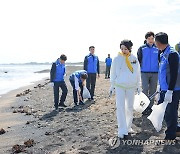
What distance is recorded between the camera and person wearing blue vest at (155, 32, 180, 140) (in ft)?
19.1

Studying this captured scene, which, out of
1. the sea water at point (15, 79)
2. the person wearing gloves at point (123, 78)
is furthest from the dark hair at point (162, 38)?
the sea water at point (15, 79)

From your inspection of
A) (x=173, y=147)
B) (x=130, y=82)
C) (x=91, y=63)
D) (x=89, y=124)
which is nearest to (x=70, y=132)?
(x=89, y=124)

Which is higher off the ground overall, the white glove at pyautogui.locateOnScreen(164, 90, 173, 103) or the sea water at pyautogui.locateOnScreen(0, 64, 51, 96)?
the white glove at pyautogui.locateOnScreen(164, 90, 173, 103)

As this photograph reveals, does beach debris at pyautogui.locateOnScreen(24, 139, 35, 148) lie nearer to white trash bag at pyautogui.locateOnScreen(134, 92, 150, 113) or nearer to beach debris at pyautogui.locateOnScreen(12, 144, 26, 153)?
beach debris at pyautogui.locateOnScreen(12, 144, 26, 153)

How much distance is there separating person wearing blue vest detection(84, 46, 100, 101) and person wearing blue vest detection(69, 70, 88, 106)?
36.9 inches

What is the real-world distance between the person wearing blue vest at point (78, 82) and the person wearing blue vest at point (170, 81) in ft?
19.0

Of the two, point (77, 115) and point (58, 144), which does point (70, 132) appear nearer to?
point (58, 144)

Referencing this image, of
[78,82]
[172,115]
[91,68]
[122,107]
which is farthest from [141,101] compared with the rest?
[91,68]

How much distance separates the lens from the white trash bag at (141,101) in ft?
23.8

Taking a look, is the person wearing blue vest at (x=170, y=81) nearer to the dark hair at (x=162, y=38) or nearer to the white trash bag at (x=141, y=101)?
the dark hair at (x=162, y=38)

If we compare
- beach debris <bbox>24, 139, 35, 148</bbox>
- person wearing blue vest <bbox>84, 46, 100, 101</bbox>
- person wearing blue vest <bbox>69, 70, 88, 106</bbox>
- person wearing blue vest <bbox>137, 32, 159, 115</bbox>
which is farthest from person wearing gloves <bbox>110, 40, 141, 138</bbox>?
person wearing blue vest <bbox>84, 46, 100, 101</bbox>

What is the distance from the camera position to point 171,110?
5996mm

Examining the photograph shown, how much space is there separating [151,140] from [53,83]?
20.1 feet

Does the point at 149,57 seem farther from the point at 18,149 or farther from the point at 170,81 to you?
the point at 18,149
